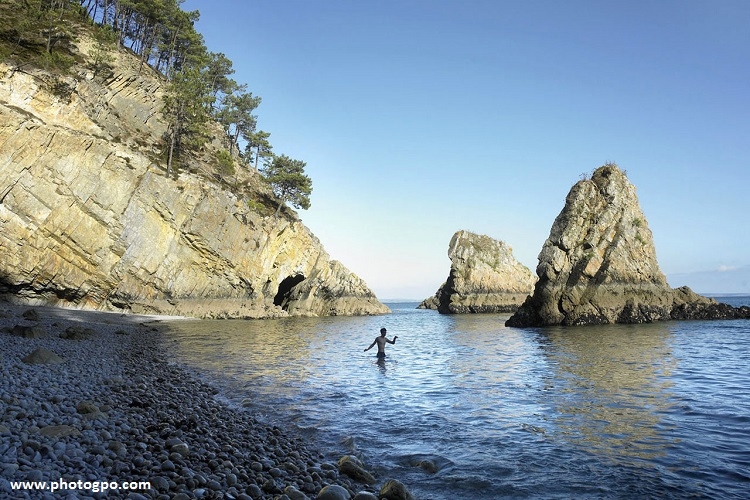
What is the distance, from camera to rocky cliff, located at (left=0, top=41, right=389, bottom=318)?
36906mm

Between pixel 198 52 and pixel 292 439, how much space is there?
261ft

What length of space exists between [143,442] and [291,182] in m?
61.3

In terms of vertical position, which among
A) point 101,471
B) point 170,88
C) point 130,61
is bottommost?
point 101,471

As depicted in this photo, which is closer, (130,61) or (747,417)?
(747,417)

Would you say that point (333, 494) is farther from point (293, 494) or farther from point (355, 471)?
point (355, 471)

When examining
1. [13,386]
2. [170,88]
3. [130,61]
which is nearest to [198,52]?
[130,61]

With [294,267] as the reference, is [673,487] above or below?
below

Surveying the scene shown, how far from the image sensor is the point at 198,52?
7412cm

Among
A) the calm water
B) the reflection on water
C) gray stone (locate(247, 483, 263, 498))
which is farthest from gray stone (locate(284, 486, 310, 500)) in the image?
the reflection on water

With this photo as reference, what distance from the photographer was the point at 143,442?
7.54 metres

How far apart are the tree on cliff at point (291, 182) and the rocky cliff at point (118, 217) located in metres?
2.78

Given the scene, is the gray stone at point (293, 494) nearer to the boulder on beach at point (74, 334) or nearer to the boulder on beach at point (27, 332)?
the boulder on beach at point (27, 332)

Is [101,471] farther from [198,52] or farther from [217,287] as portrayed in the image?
[198,52]

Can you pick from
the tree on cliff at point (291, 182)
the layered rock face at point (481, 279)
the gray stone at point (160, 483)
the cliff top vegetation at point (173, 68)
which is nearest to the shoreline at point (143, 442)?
the gray stone at point (160, 483)
